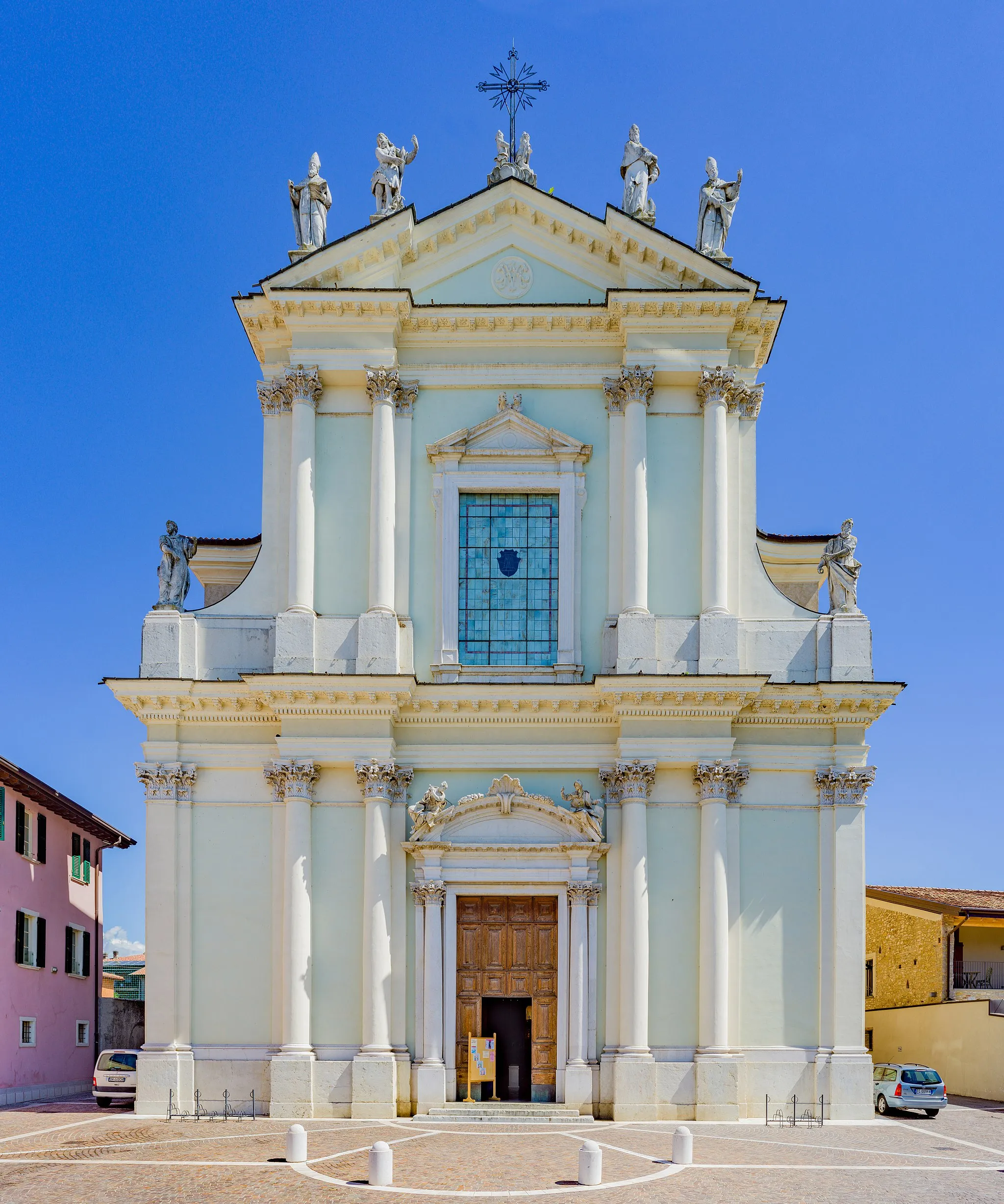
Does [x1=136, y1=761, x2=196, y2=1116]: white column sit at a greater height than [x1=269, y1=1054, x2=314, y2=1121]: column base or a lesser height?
greater

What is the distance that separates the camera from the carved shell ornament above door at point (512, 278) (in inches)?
1057

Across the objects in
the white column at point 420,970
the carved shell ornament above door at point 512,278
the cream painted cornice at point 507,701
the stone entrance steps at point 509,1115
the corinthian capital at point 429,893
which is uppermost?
the carved shell ornament above door at point 512,278

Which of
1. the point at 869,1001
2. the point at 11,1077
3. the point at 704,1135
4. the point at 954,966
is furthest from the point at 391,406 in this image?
the point at 869,1001

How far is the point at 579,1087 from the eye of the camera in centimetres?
2400

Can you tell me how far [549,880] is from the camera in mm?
24906

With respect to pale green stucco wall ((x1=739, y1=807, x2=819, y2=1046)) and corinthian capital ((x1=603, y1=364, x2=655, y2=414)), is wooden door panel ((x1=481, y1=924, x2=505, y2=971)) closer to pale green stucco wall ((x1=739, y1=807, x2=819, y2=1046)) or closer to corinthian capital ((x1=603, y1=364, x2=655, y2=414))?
pale green stucco wall ((x1=739, y1=807, x2=819, y2=1046))

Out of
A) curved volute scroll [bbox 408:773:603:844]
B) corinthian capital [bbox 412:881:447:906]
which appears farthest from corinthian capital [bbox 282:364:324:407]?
corinthian capital [bbox 412:881:447:906]

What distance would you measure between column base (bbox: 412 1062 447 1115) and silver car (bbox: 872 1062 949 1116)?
28.4ft

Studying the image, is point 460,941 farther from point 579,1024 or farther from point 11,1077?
point 11,1077

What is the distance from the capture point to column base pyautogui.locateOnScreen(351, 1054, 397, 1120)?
23719 millimetres

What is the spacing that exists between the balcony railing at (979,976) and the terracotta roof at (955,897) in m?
1.54

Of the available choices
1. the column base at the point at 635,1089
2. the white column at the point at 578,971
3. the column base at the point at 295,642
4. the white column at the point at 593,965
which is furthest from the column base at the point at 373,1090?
the column base at the point at 295,642

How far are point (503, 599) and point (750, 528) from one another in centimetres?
489

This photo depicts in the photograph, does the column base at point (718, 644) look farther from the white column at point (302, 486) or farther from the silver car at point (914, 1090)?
the silver car at point (914, 1090)
